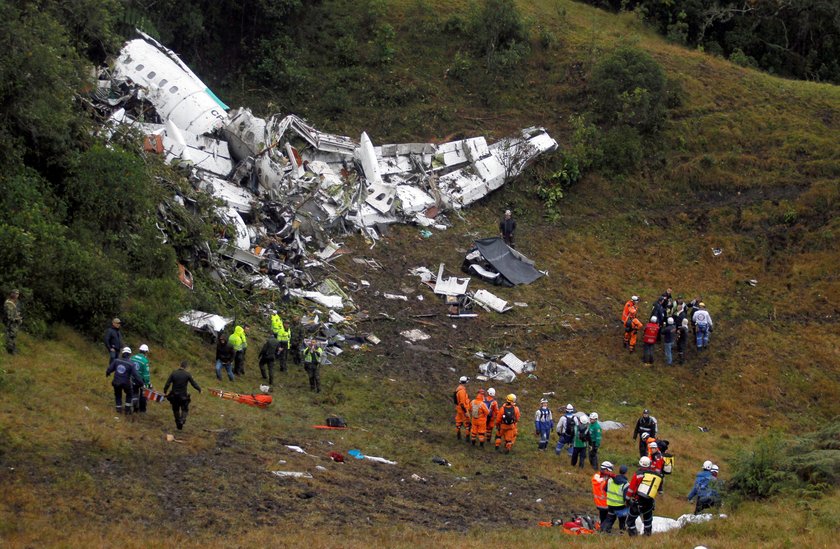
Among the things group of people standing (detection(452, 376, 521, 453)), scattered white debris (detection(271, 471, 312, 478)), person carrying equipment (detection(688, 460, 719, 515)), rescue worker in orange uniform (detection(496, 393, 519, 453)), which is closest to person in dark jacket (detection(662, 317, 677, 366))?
group of people standing (detection(452, 376, 521, 453))

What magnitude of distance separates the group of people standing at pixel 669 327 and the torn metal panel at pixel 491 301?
3253 mm

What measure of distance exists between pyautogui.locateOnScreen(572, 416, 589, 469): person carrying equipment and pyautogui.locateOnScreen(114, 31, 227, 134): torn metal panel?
53.5 feet

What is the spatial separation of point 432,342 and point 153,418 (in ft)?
32.5

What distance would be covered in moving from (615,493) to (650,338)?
1160cm

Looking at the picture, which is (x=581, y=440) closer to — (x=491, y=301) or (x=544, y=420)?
(x=544, y=420)

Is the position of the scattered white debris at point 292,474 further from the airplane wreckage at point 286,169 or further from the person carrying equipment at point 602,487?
the airplane wreckage at point 286,169

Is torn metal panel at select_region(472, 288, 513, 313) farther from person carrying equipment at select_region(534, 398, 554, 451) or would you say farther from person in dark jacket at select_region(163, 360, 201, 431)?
person in dark jacket at select_region(163, 360, 201, 431)

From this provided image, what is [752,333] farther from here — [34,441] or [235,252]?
[34,441]

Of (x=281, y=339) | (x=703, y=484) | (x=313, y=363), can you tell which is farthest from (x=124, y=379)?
(x=703, y=484)

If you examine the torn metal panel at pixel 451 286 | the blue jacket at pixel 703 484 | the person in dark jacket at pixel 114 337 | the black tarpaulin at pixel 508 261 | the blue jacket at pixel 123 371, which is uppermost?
the black tarpaulin at pixel 508 261

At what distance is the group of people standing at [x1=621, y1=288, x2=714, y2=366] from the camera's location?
2688cm

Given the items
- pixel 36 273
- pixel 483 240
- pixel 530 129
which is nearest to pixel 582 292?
pixel 483 240

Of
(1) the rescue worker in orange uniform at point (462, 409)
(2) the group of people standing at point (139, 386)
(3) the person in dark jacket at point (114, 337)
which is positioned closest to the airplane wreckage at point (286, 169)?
(1) the rescue worker in orange uniform at point (462, 409)

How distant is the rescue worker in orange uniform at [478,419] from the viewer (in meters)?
20.7
